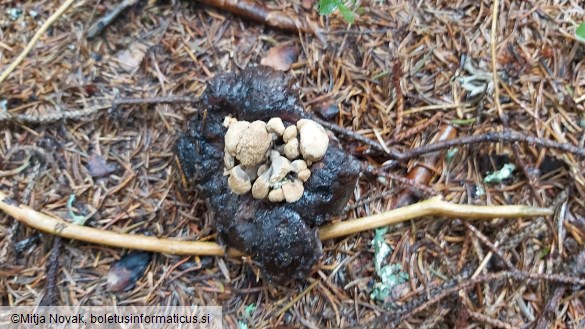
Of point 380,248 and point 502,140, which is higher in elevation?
point 502,140

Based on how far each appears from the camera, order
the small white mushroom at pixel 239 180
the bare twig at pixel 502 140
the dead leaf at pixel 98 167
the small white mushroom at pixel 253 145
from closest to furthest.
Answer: the small white mushroom at pixel 253 145 < the small white mushroom at pixel 239 180 < the bare twig at pixel 502 140 < the dead leaf at pixel 98 167

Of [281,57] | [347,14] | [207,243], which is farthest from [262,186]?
[347,14]

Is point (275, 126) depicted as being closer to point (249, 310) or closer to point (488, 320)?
point (249, 310)

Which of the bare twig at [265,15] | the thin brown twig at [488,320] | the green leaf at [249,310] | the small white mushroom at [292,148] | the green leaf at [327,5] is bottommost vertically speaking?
the green leaf at [249,310]

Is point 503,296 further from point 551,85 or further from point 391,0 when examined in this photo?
point 391,0

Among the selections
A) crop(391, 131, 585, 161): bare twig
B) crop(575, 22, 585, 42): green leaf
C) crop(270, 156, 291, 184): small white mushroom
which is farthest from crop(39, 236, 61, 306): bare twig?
crop(575, 22, 585, 42): green leaf

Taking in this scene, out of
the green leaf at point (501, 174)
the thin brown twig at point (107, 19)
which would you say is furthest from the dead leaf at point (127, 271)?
the green leaf at point (501, 174)

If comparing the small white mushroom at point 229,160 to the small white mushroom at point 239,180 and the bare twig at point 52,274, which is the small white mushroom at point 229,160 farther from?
the bare twig at point 52,274

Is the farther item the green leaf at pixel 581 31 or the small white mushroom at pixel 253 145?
the green leaf at pixel 581 31
